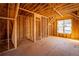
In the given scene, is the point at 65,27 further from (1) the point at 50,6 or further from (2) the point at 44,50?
(2) the point at 44,50

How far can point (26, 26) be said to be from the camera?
602 centimetres

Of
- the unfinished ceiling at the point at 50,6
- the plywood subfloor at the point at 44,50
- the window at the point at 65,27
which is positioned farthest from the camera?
the window at the point at 65,27

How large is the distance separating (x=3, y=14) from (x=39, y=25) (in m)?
2.90

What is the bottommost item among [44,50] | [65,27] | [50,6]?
[44,50]

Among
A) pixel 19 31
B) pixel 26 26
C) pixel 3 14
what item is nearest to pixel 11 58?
pixel 3 14

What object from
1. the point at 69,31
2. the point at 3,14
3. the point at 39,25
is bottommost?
the point at 69,31

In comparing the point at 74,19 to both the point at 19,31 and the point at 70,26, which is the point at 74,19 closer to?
the point at 70,26

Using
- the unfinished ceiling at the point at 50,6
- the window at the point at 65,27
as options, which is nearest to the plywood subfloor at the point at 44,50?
the window at the point at 65,27

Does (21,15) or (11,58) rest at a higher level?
(21,15)

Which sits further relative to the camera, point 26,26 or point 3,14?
point 26,26

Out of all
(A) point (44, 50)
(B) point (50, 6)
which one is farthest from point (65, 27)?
(A) point (44, 50)

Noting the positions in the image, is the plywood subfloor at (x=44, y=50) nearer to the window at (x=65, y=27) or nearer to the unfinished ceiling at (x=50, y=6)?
the window at (x=65, y=27)

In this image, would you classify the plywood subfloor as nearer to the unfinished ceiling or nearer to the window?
the window

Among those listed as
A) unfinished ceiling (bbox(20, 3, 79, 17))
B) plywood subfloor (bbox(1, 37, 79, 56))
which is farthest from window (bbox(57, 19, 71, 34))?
plywood subfloor (bbox(1, 37, 79, 56))
